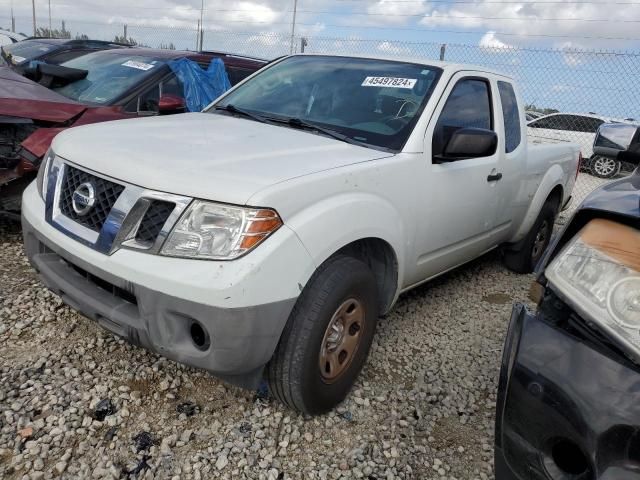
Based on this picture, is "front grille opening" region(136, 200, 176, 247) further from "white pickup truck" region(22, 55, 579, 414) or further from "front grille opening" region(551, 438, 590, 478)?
"front grille opening" region(551, 438, 590, 478)

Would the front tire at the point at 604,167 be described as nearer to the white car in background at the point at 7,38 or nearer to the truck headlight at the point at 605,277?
the truck headlight at the point at 605,277

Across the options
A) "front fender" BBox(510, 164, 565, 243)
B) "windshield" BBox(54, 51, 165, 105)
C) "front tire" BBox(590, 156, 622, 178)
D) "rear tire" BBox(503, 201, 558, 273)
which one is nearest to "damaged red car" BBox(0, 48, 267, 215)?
"windshield" BBox(54, 51, 165, 105)

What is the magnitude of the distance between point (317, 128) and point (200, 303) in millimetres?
1406

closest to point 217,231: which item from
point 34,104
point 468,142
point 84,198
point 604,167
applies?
point 84,198

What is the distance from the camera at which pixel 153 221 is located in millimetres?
1998

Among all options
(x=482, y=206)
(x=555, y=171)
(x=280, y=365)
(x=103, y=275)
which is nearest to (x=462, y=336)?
(x=482, y=206)

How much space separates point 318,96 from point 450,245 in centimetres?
126

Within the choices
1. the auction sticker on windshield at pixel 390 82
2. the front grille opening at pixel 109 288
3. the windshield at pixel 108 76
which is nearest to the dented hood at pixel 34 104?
the windshield at pixel 108 76

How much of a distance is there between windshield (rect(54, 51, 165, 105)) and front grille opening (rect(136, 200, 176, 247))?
3025mm

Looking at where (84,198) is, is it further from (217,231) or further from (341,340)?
(341,340)

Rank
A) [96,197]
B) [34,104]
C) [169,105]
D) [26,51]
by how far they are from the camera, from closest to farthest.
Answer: [96,197]
[169,105]
[34,104]
[26,51]

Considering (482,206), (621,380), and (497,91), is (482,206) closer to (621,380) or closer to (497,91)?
(497,91)

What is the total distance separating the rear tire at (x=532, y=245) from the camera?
183 inches

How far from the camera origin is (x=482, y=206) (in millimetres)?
3453
